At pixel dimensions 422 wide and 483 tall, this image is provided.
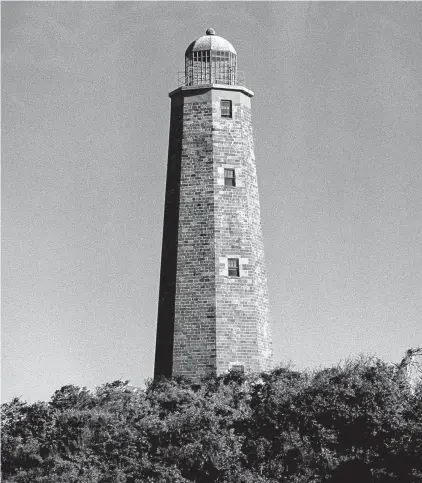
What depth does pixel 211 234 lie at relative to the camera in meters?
66.4

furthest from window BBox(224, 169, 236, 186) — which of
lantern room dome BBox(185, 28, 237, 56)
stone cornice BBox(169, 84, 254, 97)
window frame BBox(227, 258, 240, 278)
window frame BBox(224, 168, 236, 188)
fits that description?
lantern room dome BBox(185, 28, 237, 56)

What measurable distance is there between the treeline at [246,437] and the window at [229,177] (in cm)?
1145

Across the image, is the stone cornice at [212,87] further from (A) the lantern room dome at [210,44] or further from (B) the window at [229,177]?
(B) the window at [229,177]

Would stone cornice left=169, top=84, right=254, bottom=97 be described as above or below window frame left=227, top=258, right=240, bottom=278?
above

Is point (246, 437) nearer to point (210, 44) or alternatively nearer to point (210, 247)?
point (210, 247)

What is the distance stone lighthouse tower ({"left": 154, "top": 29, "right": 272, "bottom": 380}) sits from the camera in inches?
2574

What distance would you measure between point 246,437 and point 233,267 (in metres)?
12.2

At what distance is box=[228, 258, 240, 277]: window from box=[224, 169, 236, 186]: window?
137 inches

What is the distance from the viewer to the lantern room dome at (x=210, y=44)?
69.4 meters

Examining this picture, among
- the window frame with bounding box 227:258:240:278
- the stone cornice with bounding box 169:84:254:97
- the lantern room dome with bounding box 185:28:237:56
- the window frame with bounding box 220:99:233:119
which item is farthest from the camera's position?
the lantern room dome with bounding box 185:28:237:56

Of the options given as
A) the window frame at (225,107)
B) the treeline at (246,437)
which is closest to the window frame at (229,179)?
the window frame at (225,107)

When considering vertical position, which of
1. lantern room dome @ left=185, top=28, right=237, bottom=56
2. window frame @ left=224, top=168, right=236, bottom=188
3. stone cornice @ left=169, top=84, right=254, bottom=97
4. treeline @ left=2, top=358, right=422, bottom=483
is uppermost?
lantern room dome @ left=185, top=28, right=237, bottom=56

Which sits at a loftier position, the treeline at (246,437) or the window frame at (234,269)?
the window frame at (234,269)

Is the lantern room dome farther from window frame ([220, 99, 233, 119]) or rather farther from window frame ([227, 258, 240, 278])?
window frame ([227, 258, 240, 278])
